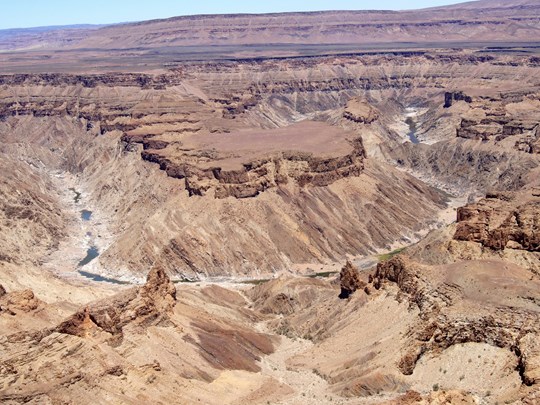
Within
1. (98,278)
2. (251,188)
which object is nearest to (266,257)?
(251,188)

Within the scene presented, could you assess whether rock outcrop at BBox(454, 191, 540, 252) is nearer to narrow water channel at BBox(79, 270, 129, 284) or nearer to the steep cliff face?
the steep cliff face

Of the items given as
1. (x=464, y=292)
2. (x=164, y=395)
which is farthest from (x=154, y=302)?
(x=464, y=292)

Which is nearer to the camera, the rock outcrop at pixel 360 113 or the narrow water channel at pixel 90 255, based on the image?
the narrow water channel at pixel 90 255

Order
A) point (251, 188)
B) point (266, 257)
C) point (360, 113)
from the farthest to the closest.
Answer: point (360, 113), point (251, 188), point (266, 257)

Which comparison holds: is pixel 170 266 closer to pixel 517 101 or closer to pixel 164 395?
pixel 164 395

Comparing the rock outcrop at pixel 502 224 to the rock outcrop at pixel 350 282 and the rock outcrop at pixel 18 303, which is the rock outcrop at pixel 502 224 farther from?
the rock outcrop at pixel 18 303

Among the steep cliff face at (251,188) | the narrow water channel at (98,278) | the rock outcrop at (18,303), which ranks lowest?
the narrow water channel at (98,278)

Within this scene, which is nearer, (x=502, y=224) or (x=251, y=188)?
(x=502, y=224)

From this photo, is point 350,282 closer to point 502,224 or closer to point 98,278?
point 502,224

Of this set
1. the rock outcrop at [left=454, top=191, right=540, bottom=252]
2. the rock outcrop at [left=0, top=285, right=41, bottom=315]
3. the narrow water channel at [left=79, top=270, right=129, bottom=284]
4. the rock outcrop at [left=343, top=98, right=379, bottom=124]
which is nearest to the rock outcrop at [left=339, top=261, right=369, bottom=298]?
the rock outcrop at [left=454, top=191, right=540, bottom=252]

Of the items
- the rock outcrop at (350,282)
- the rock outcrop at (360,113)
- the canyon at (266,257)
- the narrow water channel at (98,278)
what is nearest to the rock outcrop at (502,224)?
the canyon at (266,257)
